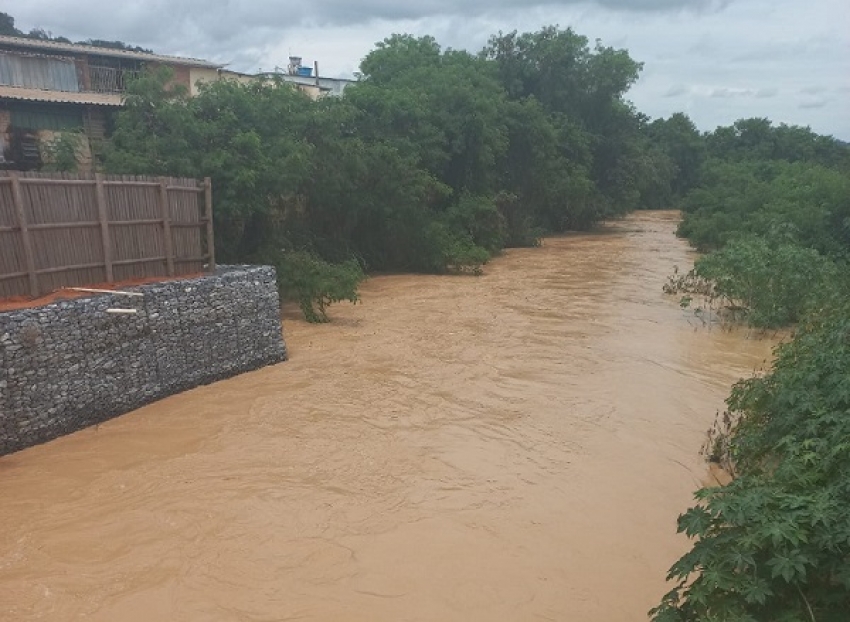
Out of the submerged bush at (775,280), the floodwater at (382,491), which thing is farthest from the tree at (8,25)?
the submerged bush at (775,280)

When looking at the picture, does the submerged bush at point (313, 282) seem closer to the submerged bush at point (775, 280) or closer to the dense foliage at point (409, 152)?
the dense foliage at point (409, 152)

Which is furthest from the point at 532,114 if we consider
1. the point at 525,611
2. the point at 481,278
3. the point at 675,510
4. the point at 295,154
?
the point at 525,611

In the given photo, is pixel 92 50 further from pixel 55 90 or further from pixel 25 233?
pixel 25 233

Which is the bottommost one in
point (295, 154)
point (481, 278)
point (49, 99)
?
point (481, 278)

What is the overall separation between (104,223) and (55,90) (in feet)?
45.0

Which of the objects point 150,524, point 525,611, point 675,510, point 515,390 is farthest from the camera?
Result: point 515,390

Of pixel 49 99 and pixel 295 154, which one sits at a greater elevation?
pixel 49 99

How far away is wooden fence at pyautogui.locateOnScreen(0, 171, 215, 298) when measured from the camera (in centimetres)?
863

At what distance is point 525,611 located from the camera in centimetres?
558

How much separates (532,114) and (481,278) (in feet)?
38.9

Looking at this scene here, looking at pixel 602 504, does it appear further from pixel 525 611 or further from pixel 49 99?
pixel 49 99

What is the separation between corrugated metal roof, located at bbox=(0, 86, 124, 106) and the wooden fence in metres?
8.73

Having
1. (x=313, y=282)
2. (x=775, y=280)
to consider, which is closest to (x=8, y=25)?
(x=313, y=282)

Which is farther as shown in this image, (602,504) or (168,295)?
(168,295)
